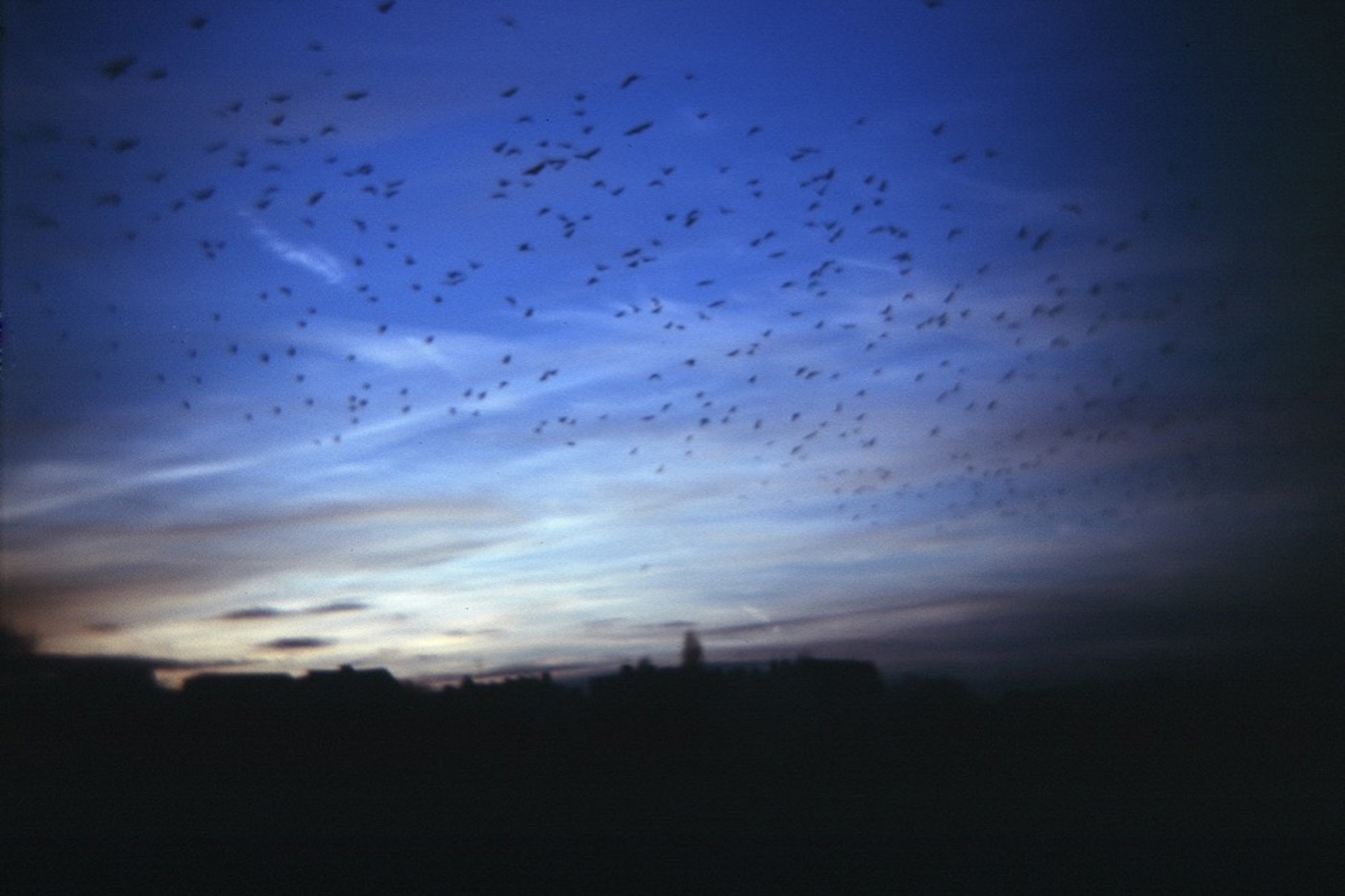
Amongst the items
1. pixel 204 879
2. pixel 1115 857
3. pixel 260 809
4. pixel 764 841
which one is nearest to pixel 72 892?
pixel 204 879

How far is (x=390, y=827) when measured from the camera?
25750 millimetres

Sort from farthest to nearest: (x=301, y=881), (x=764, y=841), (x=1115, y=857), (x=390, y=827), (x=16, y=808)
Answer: (x=16, y=808), (x=390, y=827), (x=764, y=841), (x=1115, y=857), (x=301, y=881)

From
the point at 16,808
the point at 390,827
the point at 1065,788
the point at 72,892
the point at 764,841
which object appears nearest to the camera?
the point at 72,892

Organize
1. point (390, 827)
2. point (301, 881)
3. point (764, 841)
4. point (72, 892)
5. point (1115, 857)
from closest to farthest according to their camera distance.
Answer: point (72, 892)
point (301, 881)
point (1115, 857)
point (764, 841)
point (390, 827)

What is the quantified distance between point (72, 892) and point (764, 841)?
44.6ft

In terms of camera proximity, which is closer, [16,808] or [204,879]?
[204,879]

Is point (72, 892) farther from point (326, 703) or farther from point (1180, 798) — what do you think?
point (1180, 798)

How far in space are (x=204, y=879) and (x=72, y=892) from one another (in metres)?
2.29

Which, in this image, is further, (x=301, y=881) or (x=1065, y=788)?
(x=1065, y=788)

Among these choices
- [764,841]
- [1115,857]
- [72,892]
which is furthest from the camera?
[764,841]

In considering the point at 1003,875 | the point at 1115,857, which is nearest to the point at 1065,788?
the point at 1115,857

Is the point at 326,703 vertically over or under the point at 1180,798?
over

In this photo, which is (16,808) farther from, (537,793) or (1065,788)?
(1065,788)

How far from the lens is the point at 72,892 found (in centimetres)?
1823
